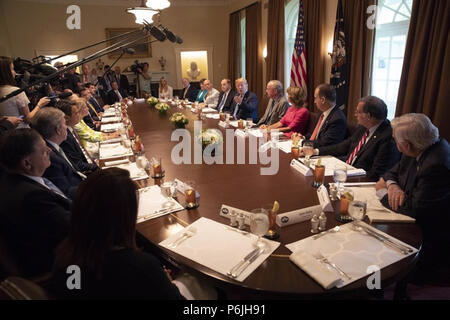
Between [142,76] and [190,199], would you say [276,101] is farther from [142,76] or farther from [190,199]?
[142,76]

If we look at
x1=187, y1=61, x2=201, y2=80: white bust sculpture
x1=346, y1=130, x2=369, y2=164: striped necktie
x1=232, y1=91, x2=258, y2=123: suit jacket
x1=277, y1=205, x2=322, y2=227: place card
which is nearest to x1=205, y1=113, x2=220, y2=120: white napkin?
x1=232, y1=91, x2=258, y2=123: suit jacket

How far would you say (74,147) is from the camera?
270 cm

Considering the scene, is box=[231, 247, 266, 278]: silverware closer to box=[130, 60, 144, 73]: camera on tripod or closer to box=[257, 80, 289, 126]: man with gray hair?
box=[257, 80, 289, 126]: man with gray hair

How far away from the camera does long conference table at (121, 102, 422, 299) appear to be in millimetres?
1068

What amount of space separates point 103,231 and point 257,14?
762 cm

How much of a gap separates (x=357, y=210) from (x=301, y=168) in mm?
695

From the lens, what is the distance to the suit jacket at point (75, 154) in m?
2.61

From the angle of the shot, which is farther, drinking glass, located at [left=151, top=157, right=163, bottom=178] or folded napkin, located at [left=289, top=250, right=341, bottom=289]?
drinking glass, located at [left=151, top=157, right=163, bottom=178]

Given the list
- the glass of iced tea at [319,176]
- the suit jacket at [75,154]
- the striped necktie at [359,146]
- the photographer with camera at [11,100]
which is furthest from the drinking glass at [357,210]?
the photographer with camera at [11,100]

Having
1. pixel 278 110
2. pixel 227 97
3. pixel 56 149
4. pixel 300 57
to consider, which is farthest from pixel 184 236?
pixel 300 57

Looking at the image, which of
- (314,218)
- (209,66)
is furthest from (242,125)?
(209,66)

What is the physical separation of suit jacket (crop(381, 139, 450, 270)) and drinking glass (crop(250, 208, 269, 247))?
2.47ft

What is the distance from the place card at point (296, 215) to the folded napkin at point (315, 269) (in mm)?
223
